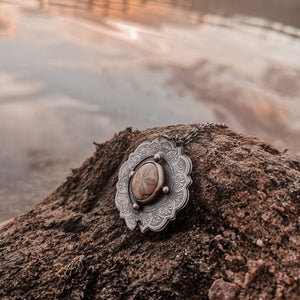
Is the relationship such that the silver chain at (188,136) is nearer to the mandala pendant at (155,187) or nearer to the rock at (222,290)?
the mandala pendant at (155,187)

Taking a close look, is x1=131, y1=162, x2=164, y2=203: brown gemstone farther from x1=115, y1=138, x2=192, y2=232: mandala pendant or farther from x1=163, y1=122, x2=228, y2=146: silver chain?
x1=163, y1=122, x2=228, y2=146: silver chain

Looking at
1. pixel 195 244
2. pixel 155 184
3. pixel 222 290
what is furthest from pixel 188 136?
pixel 222 290

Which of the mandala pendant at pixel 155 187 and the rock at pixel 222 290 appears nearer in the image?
the rock at pixel 222 290

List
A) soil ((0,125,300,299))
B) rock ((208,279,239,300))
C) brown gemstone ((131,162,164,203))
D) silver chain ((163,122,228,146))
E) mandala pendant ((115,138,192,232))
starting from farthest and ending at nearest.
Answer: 1. silver chain ((163,122,228,146))
2. brown gemstone ((131,162,164,203))
3. mandala pendant ((115,138,192,232))
4. soil ((0,125,300,299))
5. rock ((208,279,239,300))

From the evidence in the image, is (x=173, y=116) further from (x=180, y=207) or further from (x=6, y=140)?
(x=180, y=207)

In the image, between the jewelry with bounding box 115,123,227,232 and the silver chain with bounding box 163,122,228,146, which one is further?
the silver chain with bounding box 163,122,228,146

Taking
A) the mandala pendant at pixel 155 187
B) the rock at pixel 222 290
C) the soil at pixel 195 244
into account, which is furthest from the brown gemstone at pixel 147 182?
the rock at pixel 222 290

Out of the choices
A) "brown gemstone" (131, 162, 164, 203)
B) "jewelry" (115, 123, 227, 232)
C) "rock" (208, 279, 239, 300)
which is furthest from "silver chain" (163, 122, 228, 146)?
"rock" (208, 279, 239, 300)
